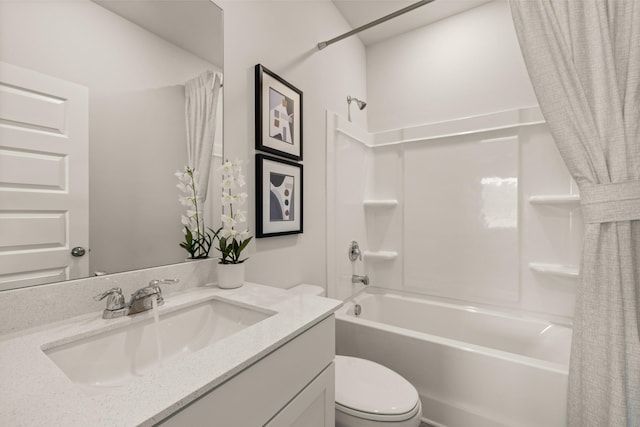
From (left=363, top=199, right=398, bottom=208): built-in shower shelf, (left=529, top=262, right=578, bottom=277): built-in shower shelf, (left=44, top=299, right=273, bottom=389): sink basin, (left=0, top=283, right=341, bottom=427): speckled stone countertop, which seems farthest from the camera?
(left=363, top=199, right=398, bottom=208): built-in shower shelf

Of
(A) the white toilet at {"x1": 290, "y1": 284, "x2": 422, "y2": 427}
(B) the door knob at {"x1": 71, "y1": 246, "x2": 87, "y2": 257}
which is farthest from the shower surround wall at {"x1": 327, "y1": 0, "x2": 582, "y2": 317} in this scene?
(B) the door knob at {"x1": 71, "y1": 246, "x2": 87, "y2": 257}

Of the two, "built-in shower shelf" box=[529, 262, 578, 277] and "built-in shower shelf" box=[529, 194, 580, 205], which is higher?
"built-in shower shelf" box=[529, 194, 580, 205]

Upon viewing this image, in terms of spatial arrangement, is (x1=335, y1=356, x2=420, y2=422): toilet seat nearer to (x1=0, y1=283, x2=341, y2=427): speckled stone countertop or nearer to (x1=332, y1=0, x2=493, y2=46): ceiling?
(x1=0, y1=283, x2=341, y2=427): speckled stone countertop

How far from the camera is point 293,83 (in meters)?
1.64

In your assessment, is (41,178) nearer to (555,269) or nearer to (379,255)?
(379,255)

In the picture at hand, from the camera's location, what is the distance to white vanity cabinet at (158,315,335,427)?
517 millimetres

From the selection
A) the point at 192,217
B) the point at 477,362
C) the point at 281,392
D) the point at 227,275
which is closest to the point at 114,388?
the point at 281,392

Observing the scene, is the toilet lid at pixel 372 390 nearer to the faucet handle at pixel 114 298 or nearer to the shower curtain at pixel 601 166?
the shower curtain at pixel 601 166

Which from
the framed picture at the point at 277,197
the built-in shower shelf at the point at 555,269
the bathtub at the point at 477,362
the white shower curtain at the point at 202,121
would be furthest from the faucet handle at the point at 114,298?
the built-in shower shelf at the point at 555,269

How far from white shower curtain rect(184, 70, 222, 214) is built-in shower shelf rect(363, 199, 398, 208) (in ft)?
5.06

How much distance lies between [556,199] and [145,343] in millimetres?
2225

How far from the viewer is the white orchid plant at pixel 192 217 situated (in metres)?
1.05

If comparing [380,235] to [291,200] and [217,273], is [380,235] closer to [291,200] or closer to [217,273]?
[291,200]

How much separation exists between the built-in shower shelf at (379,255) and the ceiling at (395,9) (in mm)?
1904
